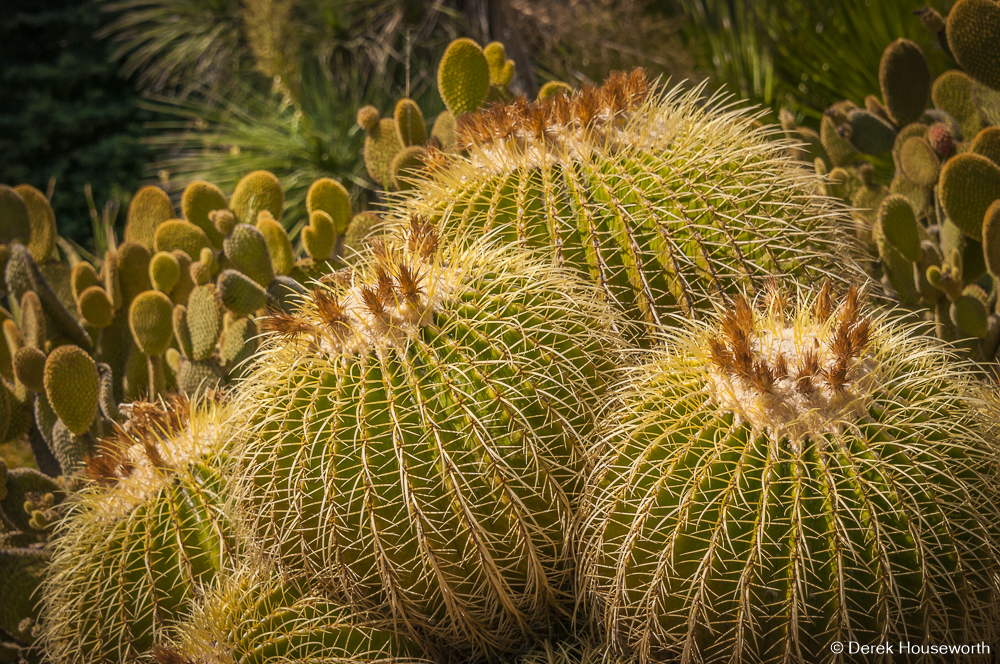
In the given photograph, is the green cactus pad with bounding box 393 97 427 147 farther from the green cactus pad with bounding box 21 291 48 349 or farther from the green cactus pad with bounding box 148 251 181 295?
the green cactus pad with bounding box 21 291 48 349

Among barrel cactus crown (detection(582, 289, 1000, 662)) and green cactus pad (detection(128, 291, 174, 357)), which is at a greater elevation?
green cactus pad (detection(128, 291, 174, 357))

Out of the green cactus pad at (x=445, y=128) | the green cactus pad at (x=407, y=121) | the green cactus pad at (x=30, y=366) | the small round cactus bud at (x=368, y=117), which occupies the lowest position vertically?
the green cactus pad at (x=30, y=366)

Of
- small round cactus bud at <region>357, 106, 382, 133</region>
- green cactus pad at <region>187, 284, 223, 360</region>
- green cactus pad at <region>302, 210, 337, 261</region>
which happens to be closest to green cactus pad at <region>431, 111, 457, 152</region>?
small round cactus bud at <region>357, 106, 382, 133</region>

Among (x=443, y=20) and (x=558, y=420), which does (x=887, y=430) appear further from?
(x=443, y=20)

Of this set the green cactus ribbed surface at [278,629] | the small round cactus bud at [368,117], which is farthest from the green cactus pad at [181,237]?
the green cactus ribbed surface at [278,629]

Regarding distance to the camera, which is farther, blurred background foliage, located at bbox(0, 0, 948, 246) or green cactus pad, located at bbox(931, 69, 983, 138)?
Answer: blurred background foliage, located at bbox(0, 0, 948, 246)

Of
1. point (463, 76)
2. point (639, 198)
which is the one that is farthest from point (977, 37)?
point (463, 76)

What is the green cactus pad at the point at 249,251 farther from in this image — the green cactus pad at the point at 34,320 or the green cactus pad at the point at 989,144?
the green cactus pad at the point at 989,144
